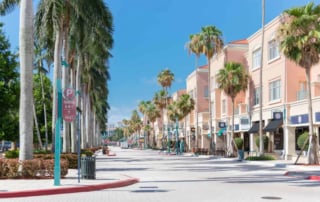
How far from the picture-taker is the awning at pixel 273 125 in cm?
4261

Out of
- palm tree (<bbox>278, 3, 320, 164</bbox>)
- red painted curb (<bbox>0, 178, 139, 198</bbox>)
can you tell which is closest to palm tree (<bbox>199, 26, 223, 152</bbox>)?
palm tree (<bbox>278, 3, 320, 164</bbox>)

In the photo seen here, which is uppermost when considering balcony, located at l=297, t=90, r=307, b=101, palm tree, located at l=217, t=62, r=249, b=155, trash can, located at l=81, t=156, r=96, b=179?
palm tree, located at l=217, t=62, r=249, b=155

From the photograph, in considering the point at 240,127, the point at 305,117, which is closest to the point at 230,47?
the point at 240,127

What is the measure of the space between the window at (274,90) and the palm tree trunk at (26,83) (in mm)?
30822

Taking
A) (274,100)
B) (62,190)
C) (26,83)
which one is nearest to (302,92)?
(274,100)

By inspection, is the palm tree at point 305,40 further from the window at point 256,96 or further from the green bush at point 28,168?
the window at point 256,96

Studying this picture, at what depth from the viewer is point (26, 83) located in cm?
1948

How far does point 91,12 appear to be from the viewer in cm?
2897

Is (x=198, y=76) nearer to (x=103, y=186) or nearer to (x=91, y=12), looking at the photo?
(x=91, y=12)

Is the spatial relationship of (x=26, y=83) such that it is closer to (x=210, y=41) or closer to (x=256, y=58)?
(x=256, y=58)

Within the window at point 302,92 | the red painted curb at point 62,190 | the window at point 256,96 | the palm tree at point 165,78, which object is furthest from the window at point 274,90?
the palm tree at point 165,78

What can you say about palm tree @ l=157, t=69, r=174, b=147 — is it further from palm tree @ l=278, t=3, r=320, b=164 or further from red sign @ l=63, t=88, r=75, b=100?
red sign @ l=63, t=88, r=75, b=100

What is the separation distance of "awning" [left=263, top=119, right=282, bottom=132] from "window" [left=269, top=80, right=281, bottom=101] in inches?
104

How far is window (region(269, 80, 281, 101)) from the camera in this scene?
1781 inches
